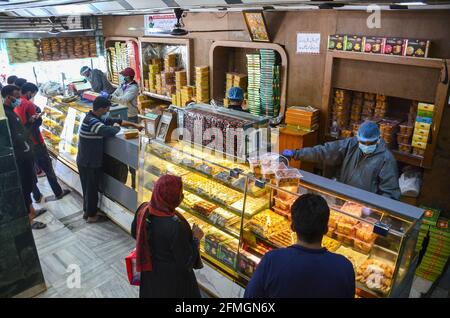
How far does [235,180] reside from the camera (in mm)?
3514

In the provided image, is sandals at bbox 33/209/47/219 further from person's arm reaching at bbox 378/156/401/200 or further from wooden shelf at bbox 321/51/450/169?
person's arm reaching at bbox 378/156/401/200

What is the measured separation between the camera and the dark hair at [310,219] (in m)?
1.85

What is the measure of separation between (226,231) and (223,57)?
14.9ft

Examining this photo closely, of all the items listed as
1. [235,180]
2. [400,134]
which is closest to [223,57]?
[400,134]

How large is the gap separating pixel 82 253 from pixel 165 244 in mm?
2590

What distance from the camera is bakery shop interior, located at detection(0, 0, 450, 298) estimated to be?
115 inches

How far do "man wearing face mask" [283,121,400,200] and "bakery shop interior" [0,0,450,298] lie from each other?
0.05 ft

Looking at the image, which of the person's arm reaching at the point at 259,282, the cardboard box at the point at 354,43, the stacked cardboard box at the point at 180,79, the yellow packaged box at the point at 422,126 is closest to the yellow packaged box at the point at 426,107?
the yellow packaged box at the point at 422,126

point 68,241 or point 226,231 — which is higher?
point 226,231

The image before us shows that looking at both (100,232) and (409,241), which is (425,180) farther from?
(100,232)

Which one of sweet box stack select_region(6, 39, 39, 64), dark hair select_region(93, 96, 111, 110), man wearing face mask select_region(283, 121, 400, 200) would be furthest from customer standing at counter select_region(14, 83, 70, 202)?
man wearing face mask select_region(283, 121, 400, 200)

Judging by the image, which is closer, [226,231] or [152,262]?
[152,262]

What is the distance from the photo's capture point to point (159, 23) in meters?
7.82
